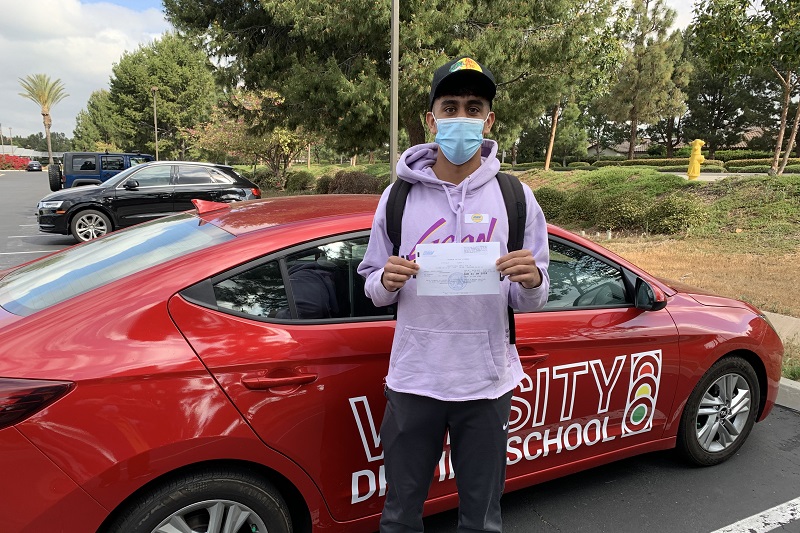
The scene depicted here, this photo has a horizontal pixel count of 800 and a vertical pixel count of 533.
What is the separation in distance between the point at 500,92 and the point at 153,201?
7733mm

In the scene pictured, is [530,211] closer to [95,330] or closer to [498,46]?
[95,330]

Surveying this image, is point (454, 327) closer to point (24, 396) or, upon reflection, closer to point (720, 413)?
point (24, 396)

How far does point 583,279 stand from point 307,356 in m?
1.52

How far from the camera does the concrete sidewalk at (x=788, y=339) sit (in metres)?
4.03

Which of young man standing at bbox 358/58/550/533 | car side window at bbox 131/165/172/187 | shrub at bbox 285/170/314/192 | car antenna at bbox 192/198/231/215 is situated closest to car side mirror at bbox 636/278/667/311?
young man standing at bbox 358/58/550/533

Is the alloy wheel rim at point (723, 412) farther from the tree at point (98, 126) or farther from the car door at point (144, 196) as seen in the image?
the tree at point (98, 126)

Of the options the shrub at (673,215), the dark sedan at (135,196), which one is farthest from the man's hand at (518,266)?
the shrub at (673,215)

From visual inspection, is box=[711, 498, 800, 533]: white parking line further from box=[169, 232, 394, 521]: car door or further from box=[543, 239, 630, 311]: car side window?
box=[169, 232, 394, 521]: car door

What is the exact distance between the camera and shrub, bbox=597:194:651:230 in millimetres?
11562

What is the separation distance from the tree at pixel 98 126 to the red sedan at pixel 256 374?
60500mm

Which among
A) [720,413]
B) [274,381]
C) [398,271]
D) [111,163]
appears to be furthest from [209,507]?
[111,163]

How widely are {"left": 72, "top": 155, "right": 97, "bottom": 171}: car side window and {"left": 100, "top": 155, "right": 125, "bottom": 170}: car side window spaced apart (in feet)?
0.75

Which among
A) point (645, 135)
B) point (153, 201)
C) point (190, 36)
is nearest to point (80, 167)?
point (190, 36)

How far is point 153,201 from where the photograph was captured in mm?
10648
